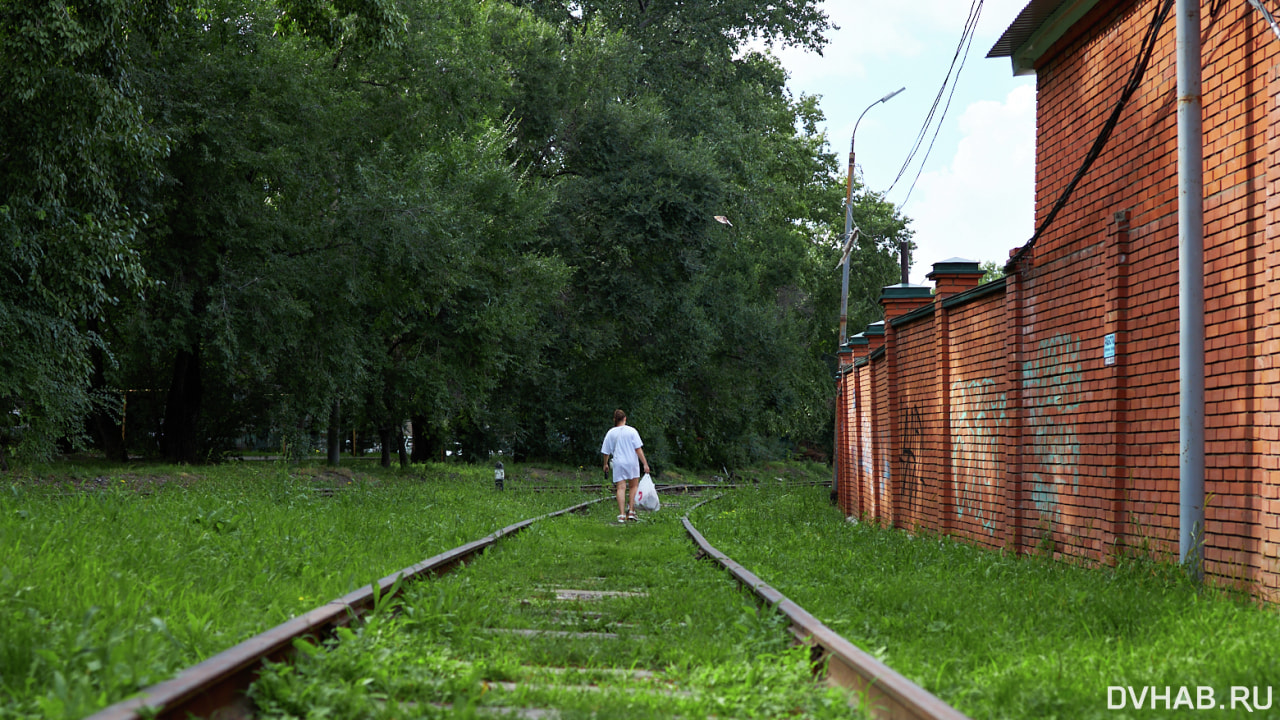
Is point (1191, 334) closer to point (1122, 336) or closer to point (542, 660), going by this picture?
point (1122, 336)

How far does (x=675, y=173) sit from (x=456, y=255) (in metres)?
12.6

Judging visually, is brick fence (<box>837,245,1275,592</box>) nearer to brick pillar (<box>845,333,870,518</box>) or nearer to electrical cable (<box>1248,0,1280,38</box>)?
electrical cable (<box>1248,0,1280,38</box>)

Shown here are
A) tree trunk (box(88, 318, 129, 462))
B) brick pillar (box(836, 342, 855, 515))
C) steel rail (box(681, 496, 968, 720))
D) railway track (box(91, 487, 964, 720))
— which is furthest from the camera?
tree trunk (box(88, 318, 129, 462))

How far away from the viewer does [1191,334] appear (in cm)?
661

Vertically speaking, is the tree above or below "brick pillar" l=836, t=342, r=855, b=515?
above

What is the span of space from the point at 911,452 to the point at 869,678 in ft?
30.7

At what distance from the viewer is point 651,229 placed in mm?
34875

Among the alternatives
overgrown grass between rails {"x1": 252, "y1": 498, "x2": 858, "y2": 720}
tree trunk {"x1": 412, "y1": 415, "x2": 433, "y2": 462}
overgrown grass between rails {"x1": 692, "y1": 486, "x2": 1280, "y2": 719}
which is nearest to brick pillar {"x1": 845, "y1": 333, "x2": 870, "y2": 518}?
overgrown grass between rails {"x1": 692, "y1": 486, "x2": 1280, "y2": 719}

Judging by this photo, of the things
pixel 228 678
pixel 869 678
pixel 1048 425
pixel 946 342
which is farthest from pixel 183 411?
pixel 869 678

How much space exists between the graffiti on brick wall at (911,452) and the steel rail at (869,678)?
7.09 metres

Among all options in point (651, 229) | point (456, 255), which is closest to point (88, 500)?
point (456, 255)

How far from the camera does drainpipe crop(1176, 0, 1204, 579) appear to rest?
21.6ft

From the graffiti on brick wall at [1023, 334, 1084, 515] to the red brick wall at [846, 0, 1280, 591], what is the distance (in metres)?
0.02

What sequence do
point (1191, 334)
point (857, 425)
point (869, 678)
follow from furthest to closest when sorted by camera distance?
point (857, 425) < point (1191, 334) < point (869, 678)
